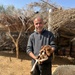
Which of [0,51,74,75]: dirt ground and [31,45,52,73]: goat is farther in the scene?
[0,51,74,75]: dirt ground

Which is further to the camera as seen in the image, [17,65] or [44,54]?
[17,65]

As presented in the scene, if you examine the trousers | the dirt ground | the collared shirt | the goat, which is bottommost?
the dirt ground

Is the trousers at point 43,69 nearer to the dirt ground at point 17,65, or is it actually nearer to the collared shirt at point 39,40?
the collared shirt at point 39,40

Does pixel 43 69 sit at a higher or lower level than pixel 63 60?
higher

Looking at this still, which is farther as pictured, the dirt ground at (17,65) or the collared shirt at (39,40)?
the dirt ground at (17,65)

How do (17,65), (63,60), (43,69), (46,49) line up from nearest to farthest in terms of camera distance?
(46,49) < (43,69) < (17,65) < (63,60)

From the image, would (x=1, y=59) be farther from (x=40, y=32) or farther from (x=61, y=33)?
(x=40, y=32)

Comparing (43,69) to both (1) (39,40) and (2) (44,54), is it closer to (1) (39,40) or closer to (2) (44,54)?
(2) (44,54)

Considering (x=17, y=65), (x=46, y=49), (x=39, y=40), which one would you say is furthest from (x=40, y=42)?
(x=17, y=65)

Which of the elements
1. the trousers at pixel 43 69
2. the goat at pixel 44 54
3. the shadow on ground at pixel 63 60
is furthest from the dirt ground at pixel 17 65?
the goat at pixel 44 54

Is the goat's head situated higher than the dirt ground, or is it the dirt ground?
the goat's head

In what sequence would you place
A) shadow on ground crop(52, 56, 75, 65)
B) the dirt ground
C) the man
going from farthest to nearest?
shadow on ground crop(52, 56, 75, 65), the dirt ground, the man

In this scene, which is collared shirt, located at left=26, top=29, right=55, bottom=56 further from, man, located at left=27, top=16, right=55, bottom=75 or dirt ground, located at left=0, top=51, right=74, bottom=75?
dirt ground, located at left=0, top=51, right=74, bottom=75

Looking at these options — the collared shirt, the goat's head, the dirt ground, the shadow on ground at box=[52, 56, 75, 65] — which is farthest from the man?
the shadow on ground at box=[52, 56, 75, 65]
